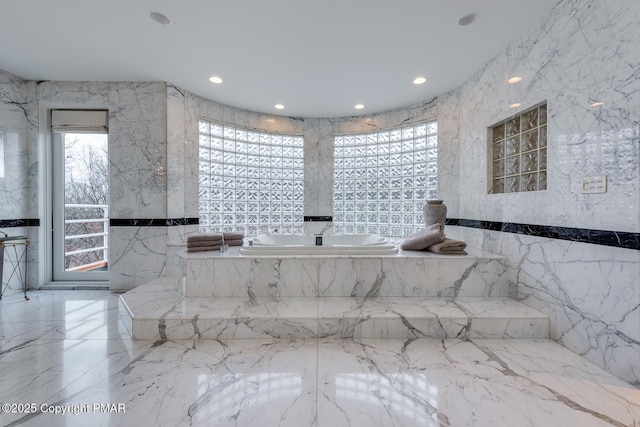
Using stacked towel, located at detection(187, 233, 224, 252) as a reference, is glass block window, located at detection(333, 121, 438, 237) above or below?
above

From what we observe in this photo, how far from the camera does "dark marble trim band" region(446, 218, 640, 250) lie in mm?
1345

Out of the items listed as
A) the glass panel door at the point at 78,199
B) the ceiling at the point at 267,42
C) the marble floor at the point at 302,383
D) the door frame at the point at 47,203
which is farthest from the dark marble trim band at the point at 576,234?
the glass panel door at the point at 78,199

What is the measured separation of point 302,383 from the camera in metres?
1.36

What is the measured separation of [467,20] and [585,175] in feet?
4.36

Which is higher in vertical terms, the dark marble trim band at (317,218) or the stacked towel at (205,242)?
the dark marble trim band at (317,218)

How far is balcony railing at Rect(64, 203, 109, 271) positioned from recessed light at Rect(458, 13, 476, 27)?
4.00 m

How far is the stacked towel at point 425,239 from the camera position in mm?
2432

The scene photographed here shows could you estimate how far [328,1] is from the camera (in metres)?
1.74

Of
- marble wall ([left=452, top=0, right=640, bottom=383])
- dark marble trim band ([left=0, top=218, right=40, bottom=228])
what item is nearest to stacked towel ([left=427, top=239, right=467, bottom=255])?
marble wall ([left=452, top=0, right=640, bottom=383])

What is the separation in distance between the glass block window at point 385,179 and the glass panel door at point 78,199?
9.82 ft

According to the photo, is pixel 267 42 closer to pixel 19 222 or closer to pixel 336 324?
pixel 336 324

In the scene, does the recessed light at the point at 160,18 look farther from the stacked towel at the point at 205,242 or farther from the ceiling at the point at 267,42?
the stacked towel at the point at 205,242

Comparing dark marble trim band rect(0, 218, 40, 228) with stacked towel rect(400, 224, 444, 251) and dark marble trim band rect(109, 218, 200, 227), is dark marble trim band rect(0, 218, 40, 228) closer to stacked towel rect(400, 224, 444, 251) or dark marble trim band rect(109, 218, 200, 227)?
dark marble trim band rect(109, 218, 200, 227)

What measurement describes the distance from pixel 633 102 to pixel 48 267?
5092mm
